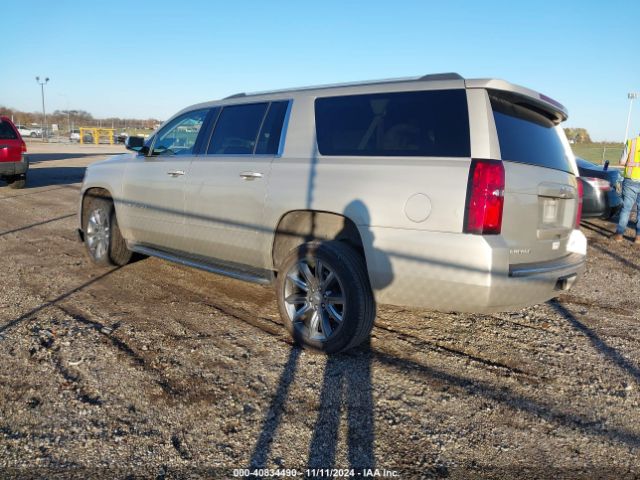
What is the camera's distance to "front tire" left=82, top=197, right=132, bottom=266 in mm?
→ 5953

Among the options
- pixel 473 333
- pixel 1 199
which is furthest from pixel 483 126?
pixel 1 199

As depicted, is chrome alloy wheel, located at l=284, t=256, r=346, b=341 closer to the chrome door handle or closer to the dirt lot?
the dirt lot

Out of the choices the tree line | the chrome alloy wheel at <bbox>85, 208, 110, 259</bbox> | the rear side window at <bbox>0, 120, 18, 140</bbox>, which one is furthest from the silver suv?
the tree line

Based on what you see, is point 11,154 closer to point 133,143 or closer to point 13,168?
point 13,168

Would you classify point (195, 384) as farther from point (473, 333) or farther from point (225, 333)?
point (473, 333)

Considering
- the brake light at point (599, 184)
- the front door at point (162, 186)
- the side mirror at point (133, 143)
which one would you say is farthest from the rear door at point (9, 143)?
the brake light at point (599, 184)

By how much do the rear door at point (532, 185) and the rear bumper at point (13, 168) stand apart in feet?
45.7

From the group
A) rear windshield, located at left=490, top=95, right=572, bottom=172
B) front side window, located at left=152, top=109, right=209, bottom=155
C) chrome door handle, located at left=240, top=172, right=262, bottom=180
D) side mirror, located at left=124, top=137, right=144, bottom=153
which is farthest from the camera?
side mirror, located at left=124, top=137, right=144, bottom=153

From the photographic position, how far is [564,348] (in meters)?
4.11

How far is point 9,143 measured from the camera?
13664 millimetres

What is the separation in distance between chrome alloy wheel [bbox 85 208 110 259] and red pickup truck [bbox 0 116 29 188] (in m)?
9.36

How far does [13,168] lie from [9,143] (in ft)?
2.16

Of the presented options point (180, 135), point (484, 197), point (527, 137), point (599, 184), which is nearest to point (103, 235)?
point (180, 135)

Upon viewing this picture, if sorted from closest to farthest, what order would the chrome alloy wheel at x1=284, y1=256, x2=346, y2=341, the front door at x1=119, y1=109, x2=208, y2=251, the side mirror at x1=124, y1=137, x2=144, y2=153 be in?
the chrome alloy wheel at x1=284, y1=256, x2=346, y2=341, the front door at x1=119, y1=109, x2=208, y2=251, the side mirror at x1=124, y1=137, x2=144, y2=153
